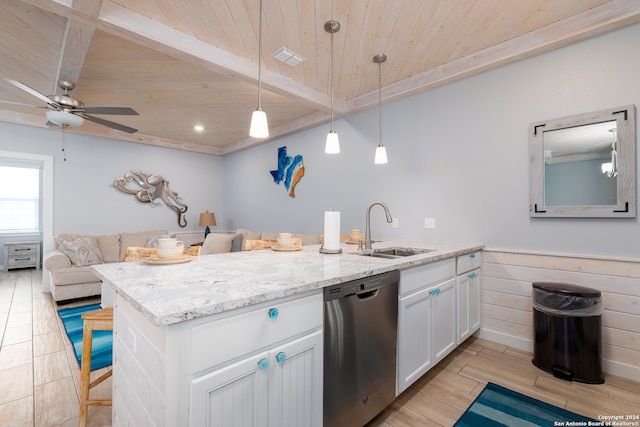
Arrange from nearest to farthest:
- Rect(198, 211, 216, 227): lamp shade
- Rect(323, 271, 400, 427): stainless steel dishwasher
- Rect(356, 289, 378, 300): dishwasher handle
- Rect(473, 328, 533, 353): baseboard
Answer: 1. Rect(323, 271, 400, 427): stainless steel dishwasher
2. Rect(356, 289, 378, 300): dishwasher handle
3. Rect(473, 328, 533, 353): baseboard
4. Rect(198, 211, 216, 227): lamp shade

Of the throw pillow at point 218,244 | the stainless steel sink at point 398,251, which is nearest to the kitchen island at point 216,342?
the stainless steel sink at point 398,251

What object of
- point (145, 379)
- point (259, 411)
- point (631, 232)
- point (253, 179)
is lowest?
point (259, 411)

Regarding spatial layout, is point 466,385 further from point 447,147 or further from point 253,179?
point 253,179

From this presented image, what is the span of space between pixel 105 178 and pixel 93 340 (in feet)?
10.9

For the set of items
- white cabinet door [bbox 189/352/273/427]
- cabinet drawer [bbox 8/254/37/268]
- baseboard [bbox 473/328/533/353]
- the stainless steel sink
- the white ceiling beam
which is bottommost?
baseboard [bbox 473/328/533/353]

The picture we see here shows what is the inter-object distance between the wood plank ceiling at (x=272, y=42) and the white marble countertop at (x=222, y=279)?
180cm

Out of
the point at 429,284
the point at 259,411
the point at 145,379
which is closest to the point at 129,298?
the point at 145,379

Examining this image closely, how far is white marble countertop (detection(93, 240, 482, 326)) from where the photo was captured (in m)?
0.90

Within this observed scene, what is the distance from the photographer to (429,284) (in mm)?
2002

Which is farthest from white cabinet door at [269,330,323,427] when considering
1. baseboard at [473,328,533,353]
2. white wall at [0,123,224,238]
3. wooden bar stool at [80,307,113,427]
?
white wall at [0,123,224,238]

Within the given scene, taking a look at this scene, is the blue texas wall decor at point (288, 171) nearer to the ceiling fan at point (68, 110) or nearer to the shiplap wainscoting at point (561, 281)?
the ceiling fan at point (68, 110)

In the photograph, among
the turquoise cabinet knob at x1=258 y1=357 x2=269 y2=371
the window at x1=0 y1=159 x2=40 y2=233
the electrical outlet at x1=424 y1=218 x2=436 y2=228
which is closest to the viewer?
the turquoise cabinet knob at x1=258 y1=357 x2=269 y2=371

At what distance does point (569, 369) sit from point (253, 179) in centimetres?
505

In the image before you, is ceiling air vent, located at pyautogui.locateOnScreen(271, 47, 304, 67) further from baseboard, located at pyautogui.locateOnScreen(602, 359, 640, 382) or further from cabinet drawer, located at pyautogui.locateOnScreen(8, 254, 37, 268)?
cabinet drawer, located at pyautogui.locateOnScreen(8, 254, 37, 268)
